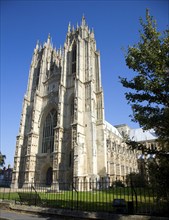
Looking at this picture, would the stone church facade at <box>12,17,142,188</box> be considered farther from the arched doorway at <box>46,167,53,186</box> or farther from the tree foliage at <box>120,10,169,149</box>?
the tree foliage at <box>120,10,169,149</box>

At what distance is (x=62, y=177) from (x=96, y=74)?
2210 centimetres

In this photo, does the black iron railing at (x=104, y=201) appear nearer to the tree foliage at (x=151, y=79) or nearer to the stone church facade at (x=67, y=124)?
the tree foliage at (x=151, y=79)

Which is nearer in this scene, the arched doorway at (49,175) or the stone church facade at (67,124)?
the stone church facade at (67,124)

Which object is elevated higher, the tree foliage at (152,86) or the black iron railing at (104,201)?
the tree foliage at (152,86)

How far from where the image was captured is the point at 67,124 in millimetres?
31438

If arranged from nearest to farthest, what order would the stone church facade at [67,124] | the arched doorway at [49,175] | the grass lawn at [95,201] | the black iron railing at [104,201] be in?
the black iron railing at [104,201], the grass lawn at [95,201], the stone church facade at [67,124], the arched doorway at [49,175]

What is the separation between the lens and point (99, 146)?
1163 inches

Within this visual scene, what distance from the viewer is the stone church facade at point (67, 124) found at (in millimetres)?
27625

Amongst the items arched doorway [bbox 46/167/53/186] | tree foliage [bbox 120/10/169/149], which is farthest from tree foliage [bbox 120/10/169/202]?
arched doorway [bbox 46/167/53/186]

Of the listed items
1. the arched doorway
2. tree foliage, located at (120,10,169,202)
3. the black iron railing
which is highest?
tree foliage, located at (120,10,169,202)

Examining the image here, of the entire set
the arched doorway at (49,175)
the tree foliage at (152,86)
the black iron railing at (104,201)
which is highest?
the tree foliage at (152,86)

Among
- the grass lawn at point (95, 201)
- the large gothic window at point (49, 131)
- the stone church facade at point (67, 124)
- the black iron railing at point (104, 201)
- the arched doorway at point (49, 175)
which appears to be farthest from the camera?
the large gothic window at point (49, 131)

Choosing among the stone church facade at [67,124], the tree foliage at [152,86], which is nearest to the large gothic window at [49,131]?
the stone church facade at [67,124]

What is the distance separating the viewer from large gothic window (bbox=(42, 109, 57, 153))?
32.4 m
